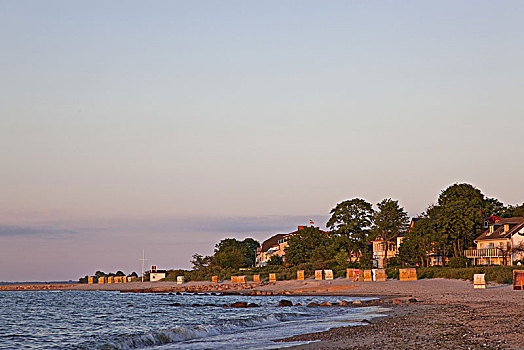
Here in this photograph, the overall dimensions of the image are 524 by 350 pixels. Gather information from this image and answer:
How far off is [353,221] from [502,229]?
22.5 m

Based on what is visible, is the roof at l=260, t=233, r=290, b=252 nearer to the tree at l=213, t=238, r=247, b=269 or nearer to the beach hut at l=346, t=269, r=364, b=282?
the tree at l=213, t=238, r=247, b=269

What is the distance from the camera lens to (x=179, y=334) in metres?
24.2

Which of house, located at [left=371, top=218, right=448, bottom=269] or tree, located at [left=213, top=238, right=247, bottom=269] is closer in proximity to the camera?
house, located at [left=371, top=218, right=448, bottom=269]

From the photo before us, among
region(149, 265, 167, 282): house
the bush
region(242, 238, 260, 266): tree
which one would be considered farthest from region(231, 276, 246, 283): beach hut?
region(242, 238, 260, 266): tree

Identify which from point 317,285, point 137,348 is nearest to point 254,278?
point 317,285

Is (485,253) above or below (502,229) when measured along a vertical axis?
below

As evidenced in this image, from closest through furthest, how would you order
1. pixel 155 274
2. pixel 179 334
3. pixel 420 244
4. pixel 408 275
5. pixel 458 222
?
pixel 179 334, pixel 408 275, pixel 458 222, pixel 420 244, pixel 155 274

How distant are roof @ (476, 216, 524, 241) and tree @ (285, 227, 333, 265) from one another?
2731 cm

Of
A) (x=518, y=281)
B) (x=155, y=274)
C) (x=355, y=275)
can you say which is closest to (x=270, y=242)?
(x=155, y=274)

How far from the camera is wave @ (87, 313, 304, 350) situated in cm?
2203

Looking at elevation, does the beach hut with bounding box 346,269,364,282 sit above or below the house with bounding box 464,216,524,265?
below

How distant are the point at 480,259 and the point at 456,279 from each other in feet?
110

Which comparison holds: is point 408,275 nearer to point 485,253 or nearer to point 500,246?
point 485,253

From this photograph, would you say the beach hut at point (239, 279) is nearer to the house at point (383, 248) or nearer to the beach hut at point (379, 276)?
the house at point (383, 248)
